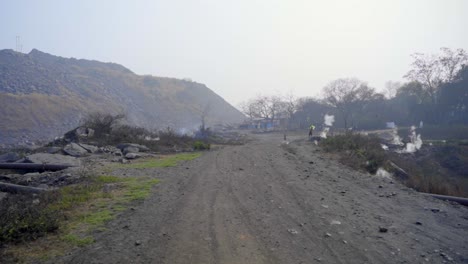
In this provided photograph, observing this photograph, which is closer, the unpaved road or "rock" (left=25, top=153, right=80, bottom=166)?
the unpaved road

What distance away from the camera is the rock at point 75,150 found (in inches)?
781

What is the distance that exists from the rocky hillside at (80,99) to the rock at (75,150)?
27.6 m

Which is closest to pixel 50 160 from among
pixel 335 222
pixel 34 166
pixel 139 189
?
pixel 34 166

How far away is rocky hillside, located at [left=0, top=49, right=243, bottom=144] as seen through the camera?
54.1 m

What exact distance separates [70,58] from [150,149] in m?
122

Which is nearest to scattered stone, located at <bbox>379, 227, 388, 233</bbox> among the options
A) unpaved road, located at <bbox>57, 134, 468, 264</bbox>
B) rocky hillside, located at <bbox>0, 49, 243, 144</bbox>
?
unpaved road, located at <bbox>57, 134, 468, 264</bbox>

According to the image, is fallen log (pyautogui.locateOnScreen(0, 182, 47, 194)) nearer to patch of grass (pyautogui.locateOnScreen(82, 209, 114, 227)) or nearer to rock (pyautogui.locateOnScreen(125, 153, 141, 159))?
patch of grass (pyautogui.locateOnScreen(82, 209, 114, 227))

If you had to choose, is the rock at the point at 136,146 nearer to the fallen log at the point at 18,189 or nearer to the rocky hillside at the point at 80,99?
the fallen log at the point at 18,189

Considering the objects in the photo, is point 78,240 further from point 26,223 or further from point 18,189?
point 18,189

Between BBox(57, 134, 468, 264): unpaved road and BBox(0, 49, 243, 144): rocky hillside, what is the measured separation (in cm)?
4183

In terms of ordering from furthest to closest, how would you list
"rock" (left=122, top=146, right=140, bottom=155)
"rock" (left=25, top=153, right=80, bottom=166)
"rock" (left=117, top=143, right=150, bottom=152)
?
"rock" (left=117, top=143, right=150, bottom=152) → "rock" (left=122, top=146, right=140, bottom=155) → "rock" (left=25, top=153, right=80, bottom=166)

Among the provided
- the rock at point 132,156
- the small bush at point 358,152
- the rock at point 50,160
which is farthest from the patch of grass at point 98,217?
the rock at point 132,156

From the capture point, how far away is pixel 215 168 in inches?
590

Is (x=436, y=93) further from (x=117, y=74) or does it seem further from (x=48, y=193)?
(x=117, y=74)
